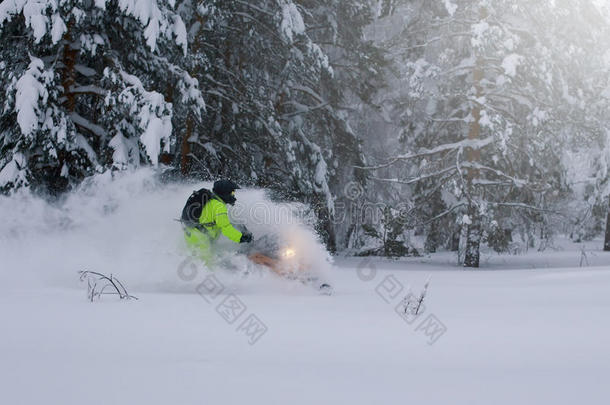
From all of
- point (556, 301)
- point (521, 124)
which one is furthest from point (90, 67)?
point (521, 124)

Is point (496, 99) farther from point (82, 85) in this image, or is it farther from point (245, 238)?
point (245, 238)

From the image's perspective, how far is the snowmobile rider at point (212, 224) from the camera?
7473 millimetres

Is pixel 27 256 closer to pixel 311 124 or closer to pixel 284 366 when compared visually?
pixel 284 366

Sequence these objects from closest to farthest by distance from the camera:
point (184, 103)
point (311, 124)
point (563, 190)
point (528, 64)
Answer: point (184, 103), point (528, 64), point (563, 190), point (311, 124)

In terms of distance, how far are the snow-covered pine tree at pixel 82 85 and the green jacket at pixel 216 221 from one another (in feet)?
9.97

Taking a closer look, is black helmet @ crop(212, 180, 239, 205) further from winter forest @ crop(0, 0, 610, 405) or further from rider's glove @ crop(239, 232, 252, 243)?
rider's glove @ crop(239, 232, 252, 243)

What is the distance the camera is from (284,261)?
7.63 meters

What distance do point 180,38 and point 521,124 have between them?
10.0 meters

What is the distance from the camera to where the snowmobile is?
7.53 m

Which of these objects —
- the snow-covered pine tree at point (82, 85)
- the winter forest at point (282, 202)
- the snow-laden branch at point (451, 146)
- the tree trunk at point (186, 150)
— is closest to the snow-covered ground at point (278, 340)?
the winter forest at point (282, 202)

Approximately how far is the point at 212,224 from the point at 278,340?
370 cm

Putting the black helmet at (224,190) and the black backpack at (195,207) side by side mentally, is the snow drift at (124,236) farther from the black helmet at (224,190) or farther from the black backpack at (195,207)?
the black helmet at (224,190)

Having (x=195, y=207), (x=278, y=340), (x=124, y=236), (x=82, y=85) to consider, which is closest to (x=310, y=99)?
(x=82, y=85)

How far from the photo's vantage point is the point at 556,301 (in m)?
6.37
